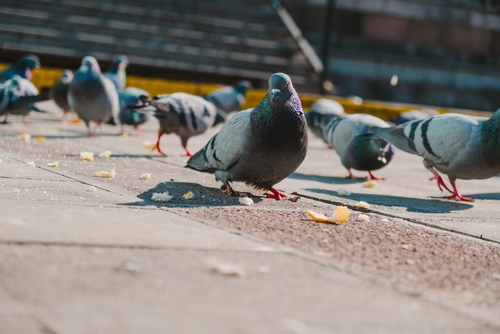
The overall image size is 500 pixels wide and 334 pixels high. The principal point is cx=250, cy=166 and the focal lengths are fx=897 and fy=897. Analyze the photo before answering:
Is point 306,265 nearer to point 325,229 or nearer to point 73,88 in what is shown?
point 325,229

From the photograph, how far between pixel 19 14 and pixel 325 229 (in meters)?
18.2

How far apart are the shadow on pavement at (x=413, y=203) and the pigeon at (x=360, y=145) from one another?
1242 millimetres

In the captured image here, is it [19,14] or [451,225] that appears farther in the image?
[19,14]

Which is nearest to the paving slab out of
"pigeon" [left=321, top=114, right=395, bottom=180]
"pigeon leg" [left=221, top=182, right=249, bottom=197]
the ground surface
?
the ground surface

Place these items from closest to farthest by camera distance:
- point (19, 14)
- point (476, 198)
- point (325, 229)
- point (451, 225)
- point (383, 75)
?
1. point (325, 229)
2. point (451, 225)
3. point (476, 198)
4. point (19, 14)
5. point (383, 75)

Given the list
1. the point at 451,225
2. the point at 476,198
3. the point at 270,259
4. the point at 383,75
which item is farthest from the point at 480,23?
the point at 270,259

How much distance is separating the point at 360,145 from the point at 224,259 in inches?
194

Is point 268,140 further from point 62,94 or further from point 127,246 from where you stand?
point 62,94

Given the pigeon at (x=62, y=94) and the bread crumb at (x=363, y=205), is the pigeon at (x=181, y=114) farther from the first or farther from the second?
the pigeon at (x=62, y=94)

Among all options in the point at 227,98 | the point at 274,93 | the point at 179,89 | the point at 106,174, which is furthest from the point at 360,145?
the point at 179,89

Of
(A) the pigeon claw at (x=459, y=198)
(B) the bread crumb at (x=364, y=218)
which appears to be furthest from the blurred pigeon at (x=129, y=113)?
(B) the bread crumb at (x=364, y=218)

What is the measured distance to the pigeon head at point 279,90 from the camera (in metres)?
5.59

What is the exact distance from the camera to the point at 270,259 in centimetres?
372

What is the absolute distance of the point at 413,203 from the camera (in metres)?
6.77
